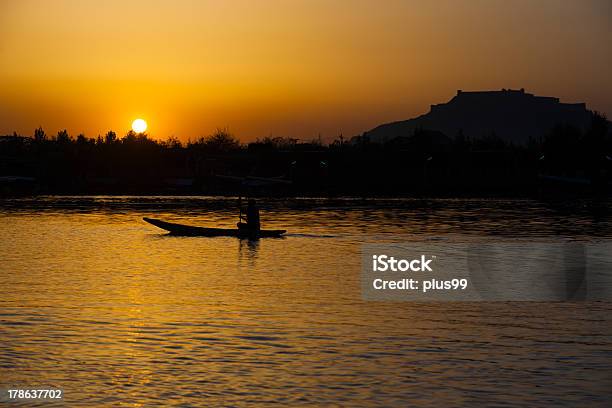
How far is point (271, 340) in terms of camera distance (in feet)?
86.6

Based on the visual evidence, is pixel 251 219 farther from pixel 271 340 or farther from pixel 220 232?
pixel 271 340

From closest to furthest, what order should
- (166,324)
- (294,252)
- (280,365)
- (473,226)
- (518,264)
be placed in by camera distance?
(280,365)
(166,324)
(518,264)
(294,252)
(473,226)

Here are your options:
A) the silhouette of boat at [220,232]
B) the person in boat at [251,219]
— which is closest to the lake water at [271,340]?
the person in boat at [251,219]

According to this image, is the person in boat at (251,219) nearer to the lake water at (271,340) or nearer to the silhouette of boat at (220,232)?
the silhouette of boat at (220,232)

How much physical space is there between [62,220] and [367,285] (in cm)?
5900

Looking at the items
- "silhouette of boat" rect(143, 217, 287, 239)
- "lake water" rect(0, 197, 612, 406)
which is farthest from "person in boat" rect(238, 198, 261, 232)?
"lake water" rect(0, 197, 612, 406)

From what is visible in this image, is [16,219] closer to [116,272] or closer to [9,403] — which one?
[116,272]

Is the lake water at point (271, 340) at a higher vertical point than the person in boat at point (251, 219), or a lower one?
lower

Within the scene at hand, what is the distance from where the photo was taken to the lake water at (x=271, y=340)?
818 inches

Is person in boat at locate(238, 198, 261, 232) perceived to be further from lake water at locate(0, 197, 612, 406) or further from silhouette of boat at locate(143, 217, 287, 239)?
lake water at locate(0, 197, 612, 406)

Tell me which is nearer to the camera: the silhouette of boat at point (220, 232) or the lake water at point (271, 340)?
the lake water at point (271, 340)

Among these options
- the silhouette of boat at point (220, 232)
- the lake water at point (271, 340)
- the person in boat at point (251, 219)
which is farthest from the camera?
the silhouette of boat at point (220, 232)

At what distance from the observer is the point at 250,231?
6109cm

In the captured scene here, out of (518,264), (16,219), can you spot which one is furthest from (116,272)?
(16,219)
